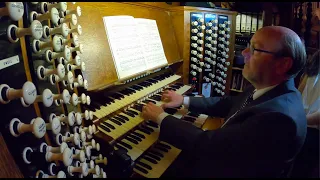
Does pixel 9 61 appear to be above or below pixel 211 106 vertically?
above

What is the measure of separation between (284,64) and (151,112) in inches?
34.3

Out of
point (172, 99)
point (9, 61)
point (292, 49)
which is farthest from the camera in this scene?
point (172, 99)

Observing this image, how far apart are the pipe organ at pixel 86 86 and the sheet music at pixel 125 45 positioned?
0.05m

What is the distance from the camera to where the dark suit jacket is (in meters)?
1.03

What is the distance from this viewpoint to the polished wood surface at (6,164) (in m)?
0.62

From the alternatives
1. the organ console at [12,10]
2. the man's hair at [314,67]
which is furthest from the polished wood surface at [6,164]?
the man's hair at [314,67]

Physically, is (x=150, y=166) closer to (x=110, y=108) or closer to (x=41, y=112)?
(x=110, y=108)

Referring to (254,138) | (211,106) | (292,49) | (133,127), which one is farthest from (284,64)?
(133,127)

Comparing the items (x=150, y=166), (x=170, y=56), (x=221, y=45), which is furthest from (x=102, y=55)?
(x=221, y=45)

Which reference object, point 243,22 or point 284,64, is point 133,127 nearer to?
point 284,64

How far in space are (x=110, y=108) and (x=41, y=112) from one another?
2.00ft

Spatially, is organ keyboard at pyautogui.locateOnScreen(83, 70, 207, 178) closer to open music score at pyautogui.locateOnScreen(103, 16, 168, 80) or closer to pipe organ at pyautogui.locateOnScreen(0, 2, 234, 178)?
pipe organ at pyautogui.locateOnScreen(0, 2, 234, 178)

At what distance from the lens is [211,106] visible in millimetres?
1923

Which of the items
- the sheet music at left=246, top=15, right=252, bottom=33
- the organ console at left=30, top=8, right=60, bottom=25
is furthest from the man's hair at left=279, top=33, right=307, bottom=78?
the sheet music at left=246, top=15, right=252, bottom=33
